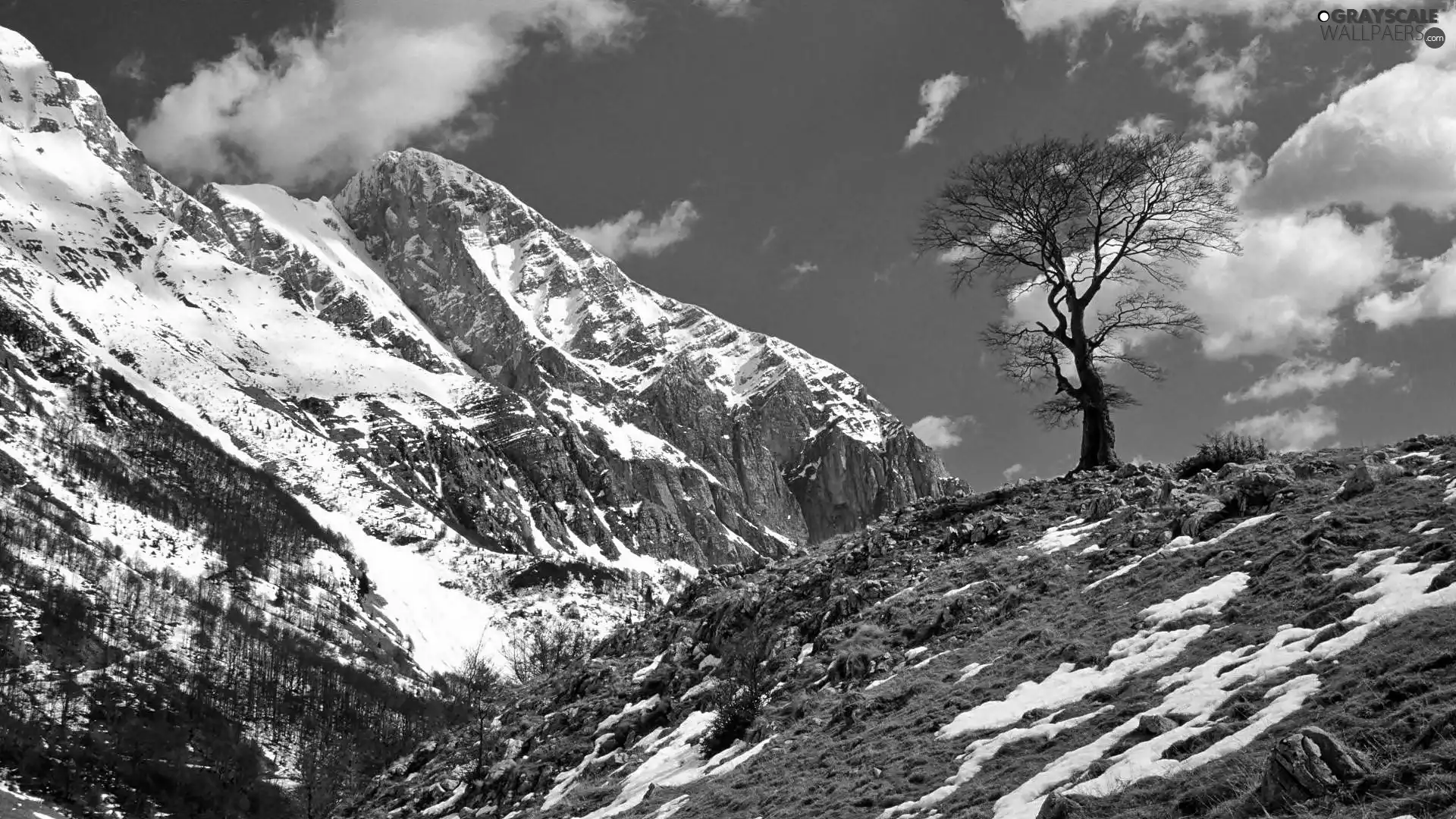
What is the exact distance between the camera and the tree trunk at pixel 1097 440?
102ft

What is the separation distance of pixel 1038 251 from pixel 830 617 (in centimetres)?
1429

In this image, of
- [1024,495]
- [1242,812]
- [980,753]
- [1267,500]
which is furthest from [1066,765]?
[1024,495]

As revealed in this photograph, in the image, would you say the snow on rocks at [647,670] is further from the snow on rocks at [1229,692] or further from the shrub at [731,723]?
the snow on rocks at [1229,692]

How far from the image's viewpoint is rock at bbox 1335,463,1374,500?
18562 millimetres

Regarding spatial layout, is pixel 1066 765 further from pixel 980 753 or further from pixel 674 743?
pixel 674 743

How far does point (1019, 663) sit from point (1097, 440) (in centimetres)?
1665

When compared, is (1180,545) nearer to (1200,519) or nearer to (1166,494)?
(1200,519)

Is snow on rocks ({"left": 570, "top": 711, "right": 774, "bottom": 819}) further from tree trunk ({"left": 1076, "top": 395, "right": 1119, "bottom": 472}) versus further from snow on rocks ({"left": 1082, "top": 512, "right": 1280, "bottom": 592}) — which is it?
tree trunk ({"left": 1076, "top": 395, "right": 1119, "bottom": 472})

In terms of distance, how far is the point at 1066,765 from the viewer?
12242 millimetres

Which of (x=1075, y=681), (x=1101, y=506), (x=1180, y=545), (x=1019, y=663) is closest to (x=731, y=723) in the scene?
(x=1019, y=663)

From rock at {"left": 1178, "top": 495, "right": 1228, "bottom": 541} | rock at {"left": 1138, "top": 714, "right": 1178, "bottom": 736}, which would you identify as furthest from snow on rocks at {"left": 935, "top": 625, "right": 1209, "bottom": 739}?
rock at {"left": 1178, "top": 495, "right": 1228, "bottom": 541}

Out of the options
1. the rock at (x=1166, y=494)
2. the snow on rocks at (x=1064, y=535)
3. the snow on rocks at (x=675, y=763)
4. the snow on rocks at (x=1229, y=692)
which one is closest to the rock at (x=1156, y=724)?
the snow on rocks at (x=1229, y=692)

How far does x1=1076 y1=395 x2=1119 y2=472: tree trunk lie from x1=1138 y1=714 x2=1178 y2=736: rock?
1983 cm

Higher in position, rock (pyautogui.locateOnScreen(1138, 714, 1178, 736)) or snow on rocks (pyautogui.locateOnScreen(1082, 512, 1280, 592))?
snow on rocks (pyautogui.locateOnScreen(1082, 512, 1280, 592))
